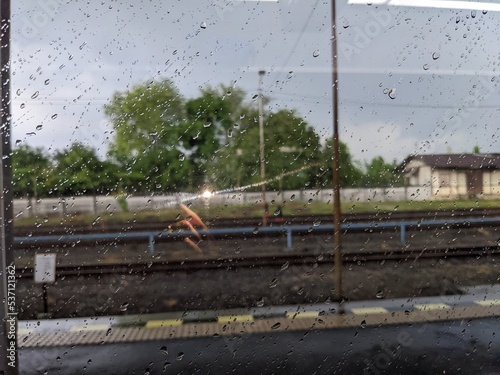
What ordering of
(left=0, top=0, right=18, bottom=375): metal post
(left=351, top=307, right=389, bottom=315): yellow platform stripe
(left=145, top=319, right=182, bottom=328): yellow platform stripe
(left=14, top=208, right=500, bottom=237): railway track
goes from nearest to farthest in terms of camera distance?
(left=0, top=0, right=18, bottom=375): metal post, (left=14, top=208, right=500, bottom=237): railway track, (left=145, top=319, right=182, bottom=328): yellow platform stripe, (left=351, top=307, right=389, bottom=315): yellow platform stripe

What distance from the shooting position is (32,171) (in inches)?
44.4

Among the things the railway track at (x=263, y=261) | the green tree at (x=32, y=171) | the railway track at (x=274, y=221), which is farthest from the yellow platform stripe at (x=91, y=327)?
A: the green tree at (x=32, y=171)

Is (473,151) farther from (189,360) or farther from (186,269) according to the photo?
(189,360)

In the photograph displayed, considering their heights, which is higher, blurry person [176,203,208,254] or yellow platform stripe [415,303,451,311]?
blurry person [176,203,208,254]

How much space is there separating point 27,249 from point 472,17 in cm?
149

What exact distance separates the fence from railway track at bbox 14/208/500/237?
0.13 ft

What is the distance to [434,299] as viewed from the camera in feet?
5.02

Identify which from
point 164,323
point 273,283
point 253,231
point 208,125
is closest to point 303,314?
point 273,283

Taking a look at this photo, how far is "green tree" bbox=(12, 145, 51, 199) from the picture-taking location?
3.64ft

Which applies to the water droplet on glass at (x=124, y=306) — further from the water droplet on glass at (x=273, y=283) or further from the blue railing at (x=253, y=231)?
the water droplet on glass at (x=273, y=283)

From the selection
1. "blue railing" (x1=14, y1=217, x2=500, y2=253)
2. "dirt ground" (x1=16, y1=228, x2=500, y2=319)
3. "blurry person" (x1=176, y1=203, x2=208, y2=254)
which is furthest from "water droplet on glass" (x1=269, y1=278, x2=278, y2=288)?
"blurry person" (x1=176, y1=203, x2=208, y2=254)

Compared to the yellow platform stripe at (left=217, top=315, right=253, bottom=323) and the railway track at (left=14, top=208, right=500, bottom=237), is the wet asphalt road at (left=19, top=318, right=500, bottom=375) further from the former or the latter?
the railway track at (left=14, top=208, right=500, bottom=237)

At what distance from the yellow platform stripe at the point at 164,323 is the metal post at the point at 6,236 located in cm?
34

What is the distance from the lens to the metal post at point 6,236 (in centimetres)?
105
